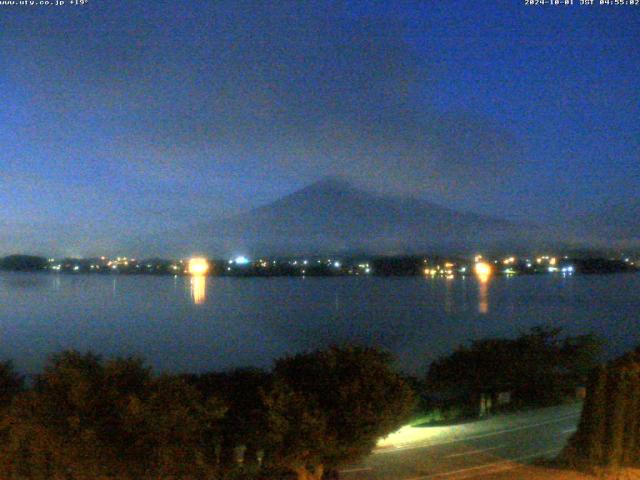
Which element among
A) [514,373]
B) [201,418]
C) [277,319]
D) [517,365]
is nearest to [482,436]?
[201,418]

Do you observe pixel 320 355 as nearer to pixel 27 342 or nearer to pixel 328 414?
→ pixel 328 414

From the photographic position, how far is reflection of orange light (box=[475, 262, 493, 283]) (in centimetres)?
11062

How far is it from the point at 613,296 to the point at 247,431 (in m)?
78.0

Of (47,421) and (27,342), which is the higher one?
(47,421)

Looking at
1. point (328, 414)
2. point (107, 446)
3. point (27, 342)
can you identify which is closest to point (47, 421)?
point (107, 446)

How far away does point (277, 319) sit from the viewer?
5691 centimetres

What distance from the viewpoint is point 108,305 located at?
65.3 m

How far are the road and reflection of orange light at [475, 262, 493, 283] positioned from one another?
95.9 metres

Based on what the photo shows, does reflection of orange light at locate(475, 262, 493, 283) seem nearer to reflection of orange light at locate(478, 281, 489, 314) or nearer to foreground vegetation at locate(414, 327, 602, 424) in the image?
reflection of orange light at locate(478, 281, 489, 314)

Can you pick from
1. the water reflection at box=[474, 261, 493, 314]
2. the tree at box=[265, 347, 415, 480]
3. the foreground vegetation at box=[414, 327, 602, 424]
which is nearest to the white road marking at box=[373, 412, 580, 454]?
the foreground vegetation at box=[414, 327, 602, 424]

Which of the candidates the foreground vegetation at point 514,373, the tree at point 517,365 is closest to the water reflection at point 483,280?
the tree at point 517,365

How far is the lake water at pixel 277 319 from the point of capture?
1558 inches

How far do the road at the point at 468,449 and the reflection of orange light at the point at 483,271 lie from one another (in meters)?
95.9

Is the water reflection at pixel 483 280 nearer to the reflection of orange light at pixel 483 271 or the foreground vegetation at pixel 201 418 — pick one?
the reflection of orange light at pixel 483 271
